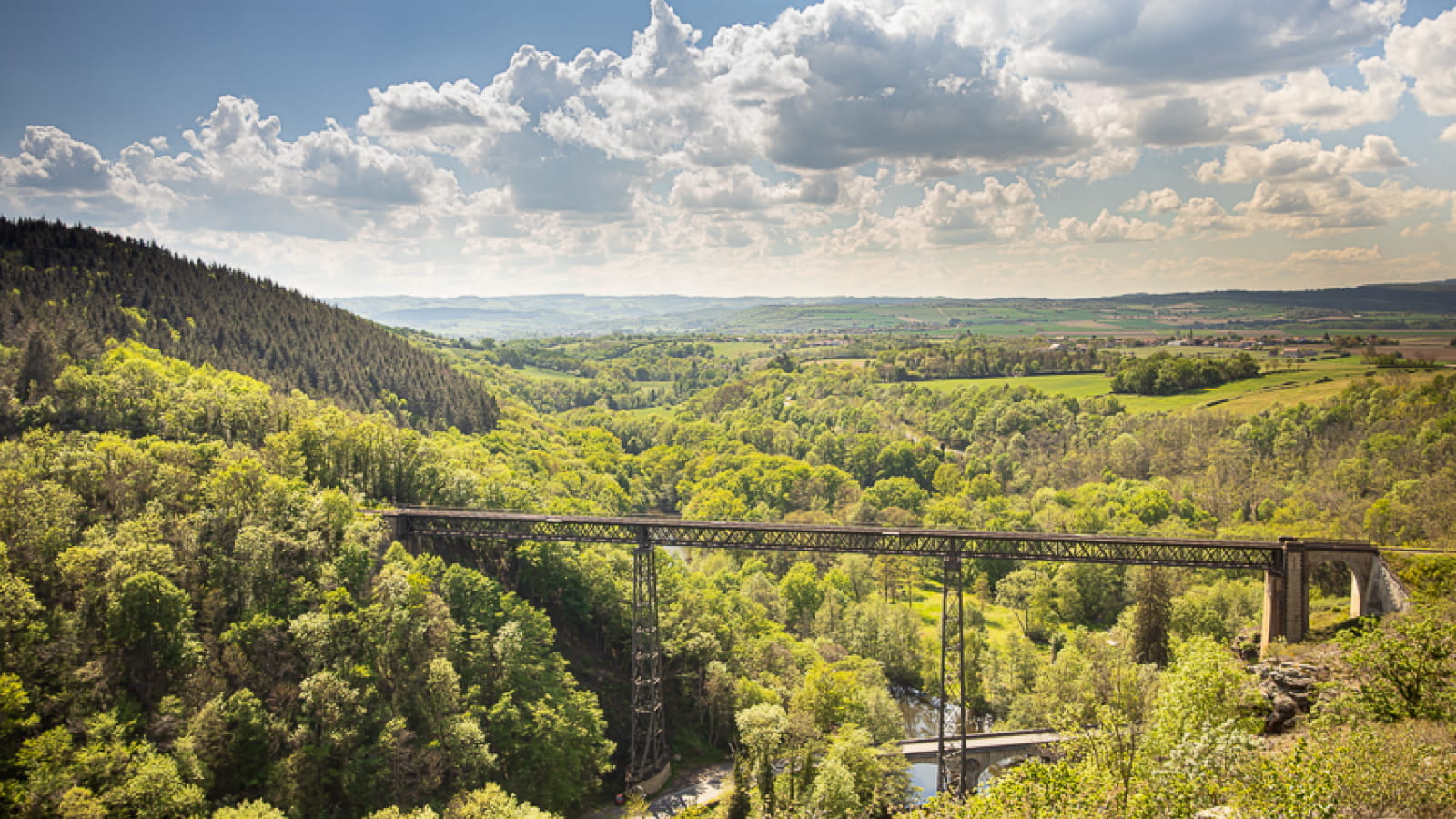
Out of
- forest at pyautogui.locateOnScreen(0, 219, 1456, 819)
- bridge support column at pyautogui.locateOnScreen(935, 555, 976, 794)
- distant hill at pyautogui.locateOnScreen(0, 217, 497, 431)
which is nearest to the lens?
forest at pyautogui.locateOnScreen(0, 219, 1456, 819)

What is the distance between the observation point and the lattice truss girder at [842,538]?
1700 inches

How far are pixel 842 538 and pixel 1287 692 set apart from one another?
79.8ft

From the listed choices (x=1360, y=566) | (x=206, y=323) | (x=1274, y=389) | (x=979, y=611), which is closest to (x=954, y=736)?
(x=1360, y=566)

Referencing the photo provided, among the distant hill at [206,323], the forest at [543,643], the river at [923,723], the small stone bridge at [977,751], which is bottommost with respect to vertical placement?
the river at [923,723]

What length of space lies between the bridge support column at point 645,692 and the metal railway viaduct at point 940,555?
2.7 inches

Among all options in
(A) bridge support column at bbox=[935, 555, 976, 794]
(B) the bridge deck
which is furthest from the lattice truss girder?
(B) the bridge deck

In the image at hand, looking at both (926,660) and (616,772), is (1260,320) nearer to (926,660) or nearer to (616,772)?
(926,660)

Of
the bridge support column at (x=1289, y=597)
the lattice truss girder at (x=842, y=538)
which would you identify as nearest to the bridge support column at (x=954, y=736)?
the lattice truss girder at (x=842, y=538)

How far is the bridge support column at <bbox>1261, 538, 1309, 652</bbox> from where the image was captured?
42906 mm

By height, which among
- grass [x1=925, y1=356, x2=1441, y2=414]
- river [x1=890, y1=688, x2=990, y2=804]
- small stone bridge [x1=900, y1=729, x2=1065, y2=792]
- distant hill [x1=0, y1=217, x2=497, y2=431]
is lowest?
river [x1=890, y1=688, x2=990, y2=804]

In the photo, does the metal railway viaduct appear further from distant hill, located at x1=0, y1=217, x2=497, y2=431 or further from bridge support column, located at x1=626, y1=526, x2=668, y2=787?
distant hill, located at x1=0, y1=217, x2=497, y2=431

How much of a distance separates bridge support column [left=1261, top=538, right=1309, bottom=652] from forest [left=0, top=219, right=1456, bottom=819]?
1.85 m

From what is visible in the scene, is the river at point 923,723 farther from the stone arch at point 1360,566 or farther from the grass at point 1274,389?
the grass at point 1274,389

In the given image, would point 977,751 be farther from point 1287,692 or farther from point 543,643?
point 543,643
